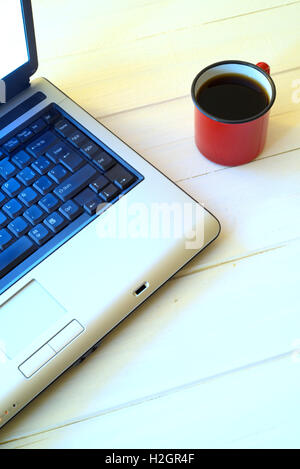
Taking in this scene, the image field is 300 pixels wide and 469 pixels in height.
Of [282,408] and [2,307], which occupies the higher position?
[2,307]

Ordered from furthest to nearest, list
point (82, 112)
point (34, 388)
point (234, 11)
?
point (234, 11)
point (82, 112)
point (34, 388)

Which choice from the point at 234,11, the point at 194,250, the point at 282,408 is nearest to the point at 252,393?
the point at 282,408

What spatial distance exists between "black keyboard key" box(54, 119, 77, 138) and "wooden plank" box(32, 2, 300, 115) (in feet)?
0.29

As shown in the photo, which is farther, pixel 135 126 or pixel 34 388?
pixel 135 126

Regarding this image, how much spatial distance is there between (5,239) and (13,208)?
0.04 meters

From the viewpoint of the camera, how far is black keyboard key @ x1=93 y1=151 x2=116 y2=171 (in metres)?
0.54

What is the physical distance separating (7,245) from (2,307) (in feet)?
0.19

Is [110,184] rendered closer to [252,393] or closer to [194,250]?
[194,250]

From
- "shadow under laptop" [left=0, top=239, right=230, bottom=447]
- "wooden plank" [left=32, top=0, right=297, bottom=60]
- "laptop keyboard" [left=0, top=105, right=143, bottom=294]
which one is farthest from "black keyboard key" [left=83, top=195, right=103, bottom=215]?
"wooden plank" [left=32, top=0, right=297, bottom=60]

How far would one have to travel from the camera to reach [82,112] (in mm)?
584

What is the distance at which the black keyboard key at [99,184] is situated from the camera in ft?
1.75

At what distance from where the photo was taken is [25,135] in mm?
564

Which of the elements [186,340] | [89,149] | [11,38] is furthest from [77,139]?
[186,340]

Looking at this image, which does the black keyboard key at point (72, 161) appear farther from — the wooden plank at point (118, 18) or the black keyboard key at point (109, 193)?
the wooden plank at point (118, 18)
